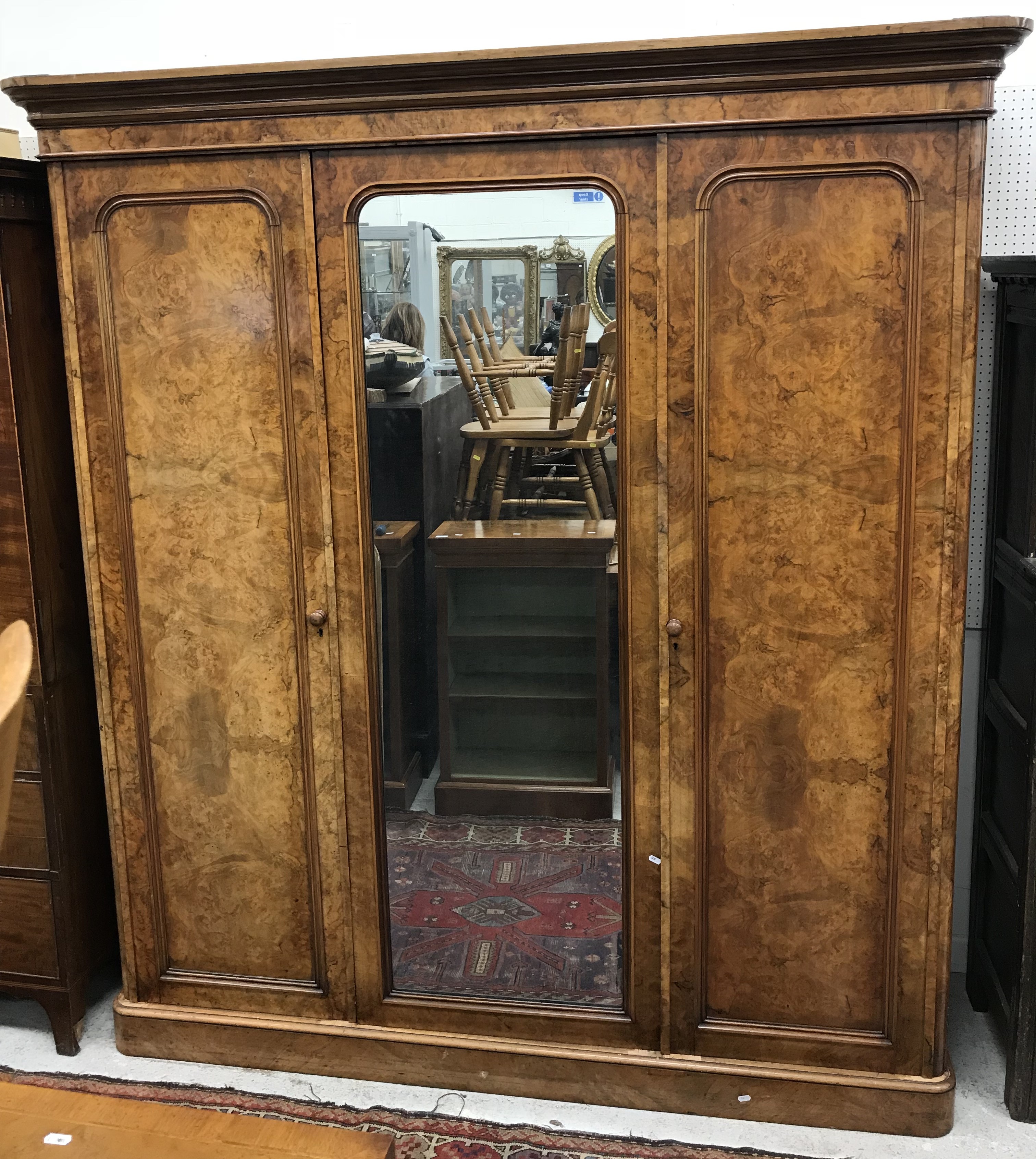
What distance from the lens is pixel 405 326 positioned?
2.21m

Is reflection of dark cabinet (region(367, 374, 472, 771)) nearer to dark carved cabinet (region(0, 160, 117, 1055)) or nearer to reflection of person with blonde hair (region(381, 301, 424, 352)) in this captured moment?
reflection of person with blonde hair (region(381, 301, 424, 352))

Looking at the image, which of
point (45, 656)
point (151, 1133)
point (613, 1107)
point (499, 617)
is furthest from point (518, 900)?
point (151, 1133)

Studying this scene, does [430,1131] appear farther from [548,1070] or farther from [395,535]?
[395,535]

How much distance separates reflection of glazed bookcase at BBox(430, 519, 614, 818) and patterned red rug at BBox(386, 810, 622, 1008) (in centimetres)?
5

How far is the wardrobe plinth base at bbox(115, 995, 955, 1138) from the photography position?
2303 millimetres

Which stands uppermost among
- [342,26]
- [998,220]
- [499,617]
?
[342,26]

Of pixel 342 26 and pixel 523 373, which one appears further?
pixel 342 26

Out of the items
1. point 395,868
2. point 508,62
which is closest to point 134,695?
point 395,868

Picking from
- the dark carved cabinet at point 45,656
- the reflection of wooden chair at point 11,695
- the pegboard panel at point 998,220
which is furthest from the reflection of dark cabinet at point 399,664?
the reflection of wooden chair at point 11,695

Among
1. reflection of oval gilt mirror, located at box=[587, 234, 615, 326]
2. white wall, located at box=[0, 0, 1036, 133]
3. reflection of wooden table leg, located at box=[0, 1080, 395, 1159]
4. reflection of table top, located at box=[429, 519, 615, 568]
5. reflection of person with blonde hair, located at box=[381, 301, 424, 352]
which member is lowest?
reflection of wooden table leg, located at box=[0, 1080, 395, 1159]

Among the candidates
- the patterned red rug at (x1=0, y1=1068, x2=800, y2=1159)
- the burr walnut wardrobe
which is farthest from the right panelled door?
the patterned red rug at (x1=0, y1=1068, x2=800, y2=1159)

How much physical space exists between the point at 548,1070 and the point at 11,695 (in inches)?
74.9

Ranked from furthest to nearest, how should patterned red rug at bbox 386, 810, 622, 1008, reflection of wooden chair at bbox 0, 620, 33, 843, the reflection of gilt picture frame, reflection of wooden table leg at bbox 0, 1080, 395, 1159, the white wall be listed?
the white wall, patterned red rug at bbox 386, 810, 622, 1008, the reflection of gilt picture frame, reflection of wooden table leg at bbox 0, 1080, 395, 1159, reflection of wooden chair at bbox 0, 620, 33, 843

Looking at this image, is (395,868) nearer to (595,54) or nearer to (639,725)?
(639,725)
